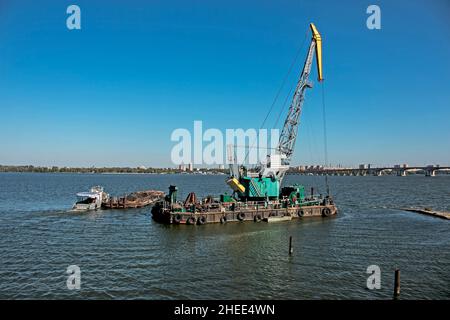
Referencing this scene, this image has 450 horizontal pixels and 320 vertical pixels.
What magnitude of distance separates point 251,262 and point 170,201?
749 inches

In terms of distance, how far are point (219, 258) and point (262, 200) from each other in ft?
66.5

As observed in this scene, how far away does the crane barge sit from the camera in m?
39.2

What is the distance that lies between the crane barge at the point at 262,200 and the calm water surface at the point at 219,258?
183 cm

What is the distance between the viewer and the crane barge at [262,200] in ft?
129

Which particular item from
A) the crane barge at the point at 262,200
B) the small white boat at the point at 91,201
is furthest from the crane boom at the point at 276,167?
the small white boat at the point at 91,201

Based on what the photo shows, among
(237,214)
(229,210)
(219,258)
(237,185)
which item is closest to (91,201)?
(237,185)

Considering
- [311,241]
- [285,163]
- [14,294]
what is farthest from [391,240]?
[14,294]

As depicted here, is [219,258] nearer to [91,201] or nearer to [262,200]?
[262,200]

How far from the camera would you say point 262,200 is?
45.2 m

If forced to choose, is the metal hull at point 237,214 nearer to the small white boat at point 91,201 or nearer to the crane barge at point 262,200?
the crane barge at point 262,200

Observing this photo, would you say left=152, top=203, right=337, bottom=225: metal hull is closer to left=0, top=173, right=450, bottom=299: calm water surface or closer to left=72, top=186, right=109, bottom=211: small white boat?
left=0, top=173, right=450, bottom=299: calm water surface

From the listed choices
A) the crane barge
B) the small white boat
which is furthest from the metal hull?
the small white boat

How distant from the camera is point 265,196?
44594 mm

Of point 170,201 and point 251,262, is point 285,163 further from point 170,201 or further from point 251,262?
point 251,262
